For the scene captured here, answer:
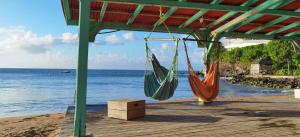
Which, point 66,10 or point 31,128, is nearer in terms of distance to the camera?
point 66,10

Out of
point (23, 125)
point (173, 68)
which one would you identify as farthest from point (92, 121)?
point (23, 125)

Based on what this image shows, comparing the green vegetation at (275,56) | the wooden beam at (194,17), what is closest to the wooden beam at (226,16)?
the wooden beam at (194,17)

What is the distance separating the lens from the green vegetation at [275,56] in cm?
4588

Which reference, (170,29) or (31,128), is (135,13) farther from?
(31,128)

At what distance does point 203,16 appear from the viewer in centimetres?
832

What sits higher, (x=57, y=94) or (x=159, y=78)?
(x=159, y=78)

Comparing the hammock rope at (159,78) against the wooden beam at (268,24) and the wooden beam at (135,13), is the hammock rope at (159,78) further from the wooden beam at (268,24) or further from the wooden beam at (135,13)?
the wooden beam at (268,24)

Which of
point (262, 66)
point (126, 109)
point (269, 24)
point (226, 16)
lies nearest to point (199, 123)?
point (126, 109)

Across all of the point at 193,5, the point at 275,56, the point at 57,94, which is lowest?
the point at 57,94

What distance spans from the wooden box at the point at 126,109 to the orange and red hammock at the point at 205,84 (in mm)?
1456

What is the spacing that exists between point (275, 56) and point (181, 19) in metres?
42.7

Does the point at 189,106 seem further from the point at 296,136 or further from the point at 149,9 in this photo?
the point at 296,136

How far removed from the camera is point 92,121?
6.81 meters

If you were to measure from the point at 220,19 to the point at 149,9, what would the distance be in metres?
1.71
